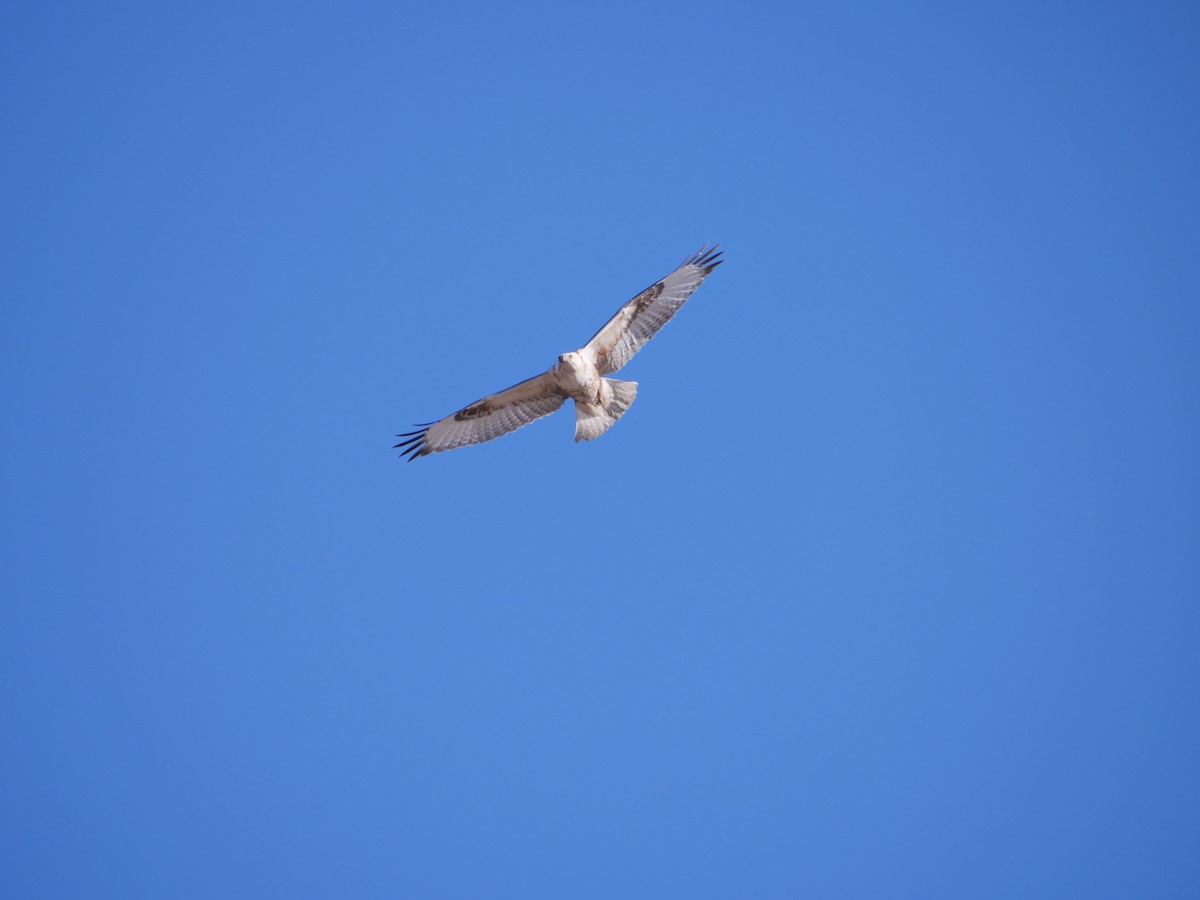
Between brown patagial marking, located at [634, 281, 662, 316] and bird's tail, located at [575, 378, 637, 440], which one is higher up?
brown patagial marking, located at [634, 281, 662, 316]

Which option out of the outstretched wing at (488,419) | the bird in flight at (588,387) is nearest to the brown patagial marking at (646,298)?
the bird in flight at (588,387)

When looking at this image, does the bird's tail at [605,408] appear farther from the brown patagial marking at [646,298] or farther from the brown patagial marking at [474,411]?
the brown patagial marking at [474,411]

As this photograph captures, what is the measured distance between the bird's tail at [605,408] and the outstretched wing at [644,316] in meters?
0.23

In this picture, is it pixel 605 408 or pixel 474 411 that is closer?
pixel 605 408

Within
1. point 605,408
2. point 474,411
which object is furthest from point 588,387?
point 474,411

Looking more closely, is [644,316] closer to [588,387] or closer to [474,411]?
[588,387]

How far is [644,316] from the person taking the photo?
→ 10.6 meters

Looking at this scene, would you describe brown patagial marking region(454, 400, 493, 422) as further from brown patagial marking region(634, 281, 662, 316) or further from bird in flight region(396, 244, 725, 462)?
brown patagial marking region(634, 281, 662, 316)

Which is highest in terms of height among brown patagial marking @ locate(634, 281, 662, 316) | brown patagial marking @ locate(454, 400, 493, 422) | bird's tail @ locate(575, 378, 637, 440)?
brown patagial marking @ locate(634, 281, 662, 316)

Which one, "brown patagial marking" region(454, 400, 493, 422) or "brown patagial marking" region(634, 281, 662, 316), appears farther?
"brown patagial marking" region(454, 400, 493, 422)

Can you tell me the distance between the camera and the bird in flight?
10289 mm

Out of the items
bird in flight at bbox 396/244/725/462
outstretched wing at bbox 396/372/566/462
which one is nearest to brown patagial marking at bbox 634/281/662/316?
bird in flight at bbox 396/244/725/462

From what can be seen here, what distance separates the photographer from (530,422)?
1083cm

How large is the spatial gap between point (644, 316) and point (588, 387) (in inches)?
35.2
